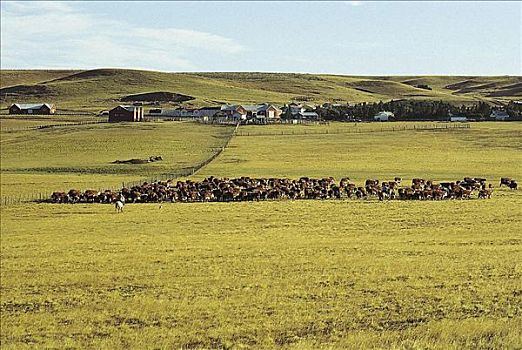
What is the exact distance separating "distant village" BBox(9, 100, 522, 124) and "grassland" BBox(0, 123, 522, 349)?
71898 millimetres

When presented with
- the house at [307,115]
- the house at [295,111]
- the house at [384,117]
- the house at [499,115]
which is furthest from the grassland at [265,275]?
the house at [295,111]

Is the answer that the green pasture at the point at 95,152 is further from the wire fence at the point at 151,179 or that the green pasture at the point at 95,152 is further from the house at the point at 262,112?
the house at the point at 262,112

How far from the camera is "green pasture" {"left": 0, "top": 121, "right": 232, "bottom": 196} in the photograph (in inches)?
1936

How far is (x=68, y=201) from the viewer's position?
124 ft

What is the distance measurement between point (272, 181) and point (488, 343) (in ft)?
102

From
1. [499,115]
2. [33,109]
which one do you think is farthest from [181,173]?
[33,109]

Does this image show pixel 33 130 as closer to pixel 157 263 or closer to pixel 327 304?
pixel 157 263

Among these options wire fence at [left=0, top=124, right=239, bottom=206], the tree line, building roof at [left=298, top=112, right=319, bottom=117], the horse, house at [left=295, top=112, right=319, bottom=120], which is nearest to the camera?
the horse

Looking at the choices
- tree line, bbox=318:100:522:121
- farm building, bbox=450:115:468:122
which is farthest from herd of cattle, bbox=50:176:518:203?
tree line, bbox=318:100:522:121

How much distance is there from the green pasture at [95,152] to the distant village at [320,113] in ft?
50.3

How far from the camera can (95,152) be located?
69250mm

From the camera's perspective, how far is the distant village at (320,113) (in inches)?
4306

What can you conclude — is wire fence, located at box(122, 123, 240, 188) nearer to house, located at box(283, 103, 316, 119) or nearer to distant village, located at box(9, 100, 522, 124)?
distant village, located at box(9, 100, 522, 124)

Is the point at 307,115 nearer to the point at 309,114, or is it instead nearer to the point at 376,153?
the point at 309,114
